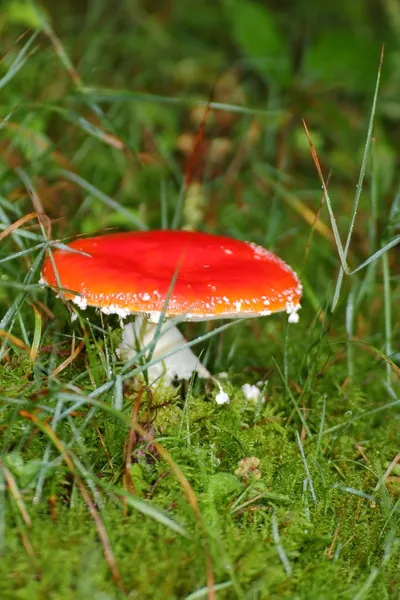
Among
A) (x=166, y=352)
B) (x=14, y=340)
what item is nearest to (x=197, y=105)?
(x=166, y=352)

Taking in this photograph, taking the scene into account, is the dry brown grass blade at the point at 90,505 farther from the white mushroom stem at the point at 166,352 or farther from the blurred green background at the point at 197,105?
the blurred green background at the point at 197,105

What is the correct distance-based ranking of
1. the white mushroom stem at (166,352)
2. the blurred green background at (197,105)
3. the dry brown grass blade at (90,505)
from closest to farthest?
1. the dry brown grass blade at (90,505)
2. the white mushroom stem at (166,352)
3. the blurred green background at (197,105)

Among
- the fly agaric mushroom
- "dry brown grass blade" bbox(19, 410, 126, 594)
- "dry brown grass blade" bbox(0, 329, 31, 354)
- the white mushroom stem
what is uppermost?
the fly agaric mushroom

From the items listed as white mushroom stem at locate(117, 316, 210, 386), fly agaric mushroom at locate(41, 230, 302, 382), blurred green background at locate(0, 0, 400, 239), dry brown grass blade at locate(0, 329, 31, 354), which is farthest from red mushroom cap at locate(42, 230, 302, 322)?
blurred green background at locate(0, 0, 400, 239)

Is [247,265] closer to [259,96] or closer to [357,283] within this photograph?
[357,283]

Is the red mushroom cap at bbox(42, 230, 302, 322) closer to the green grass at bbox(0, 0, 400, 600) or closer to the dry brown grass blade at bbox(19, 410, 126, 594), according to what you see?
the green grass at bbox(0, 0, 400, 600)

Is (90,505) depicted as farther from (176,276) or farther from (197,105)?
(197,105)

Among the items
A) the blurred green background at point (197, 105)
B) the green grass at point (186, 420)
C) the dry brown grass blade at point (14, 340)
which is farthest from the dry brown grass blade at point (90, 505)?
the blurred green background at point (197, 105)
